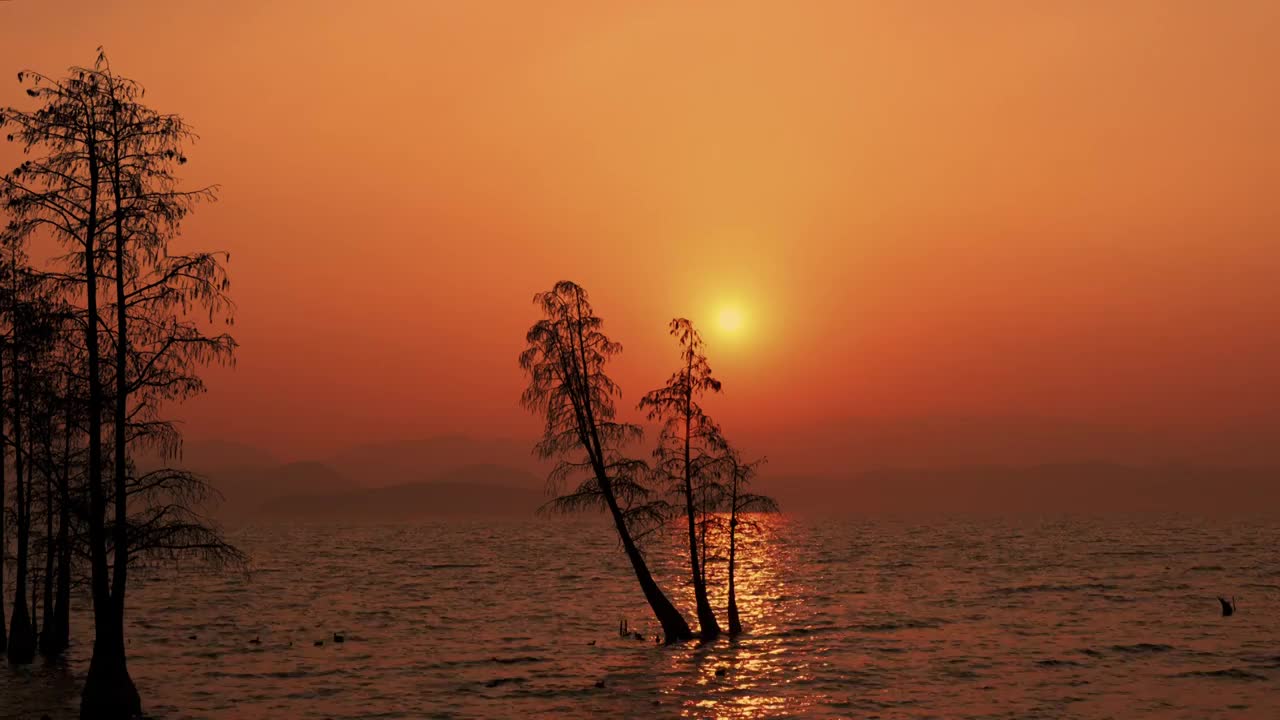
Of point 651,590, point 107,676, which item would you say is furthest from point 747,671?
point 107,676

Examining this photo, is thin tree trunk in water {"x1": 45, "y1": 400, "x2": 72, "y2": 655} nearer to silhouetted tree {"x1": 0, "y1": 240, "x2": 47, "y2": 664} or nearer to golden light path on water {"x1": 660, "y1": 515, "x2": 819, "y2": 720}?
silhouetted tree {"x1": 0, "y1": 240, "x2": 47, "y2": 664}

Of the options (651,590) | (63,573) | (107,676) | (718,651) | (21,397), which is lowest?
(718,651)

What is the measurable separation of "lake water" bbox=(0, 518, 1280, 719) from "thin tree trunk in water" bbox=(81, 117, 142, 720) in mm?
5464

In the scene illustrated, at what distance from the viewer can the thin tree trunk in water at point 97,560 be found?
31297 millimetres

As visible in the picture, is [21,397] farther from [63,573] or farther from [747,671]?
[747,671]

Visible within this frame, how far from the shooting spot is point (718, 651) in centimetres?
5362

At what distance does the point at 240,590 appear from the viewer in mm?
105000

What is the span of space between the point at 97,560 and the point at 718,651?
30.3 m

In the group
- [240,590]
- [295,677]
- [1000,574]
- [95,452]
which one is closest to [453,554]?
[240,590]

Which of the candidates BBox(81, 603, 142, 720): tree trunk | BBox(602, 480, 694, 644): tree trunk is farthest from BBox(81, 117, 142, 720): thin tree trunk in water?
BBox(602, 480, 694, 644): tree trunk

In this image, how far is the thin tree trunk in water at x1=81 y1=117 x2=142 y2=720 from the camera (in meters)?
31.3

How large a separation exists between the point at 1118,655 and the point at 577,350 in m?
31.5

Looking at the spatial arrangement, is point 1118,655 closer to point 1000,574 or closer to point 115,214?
point 115,214

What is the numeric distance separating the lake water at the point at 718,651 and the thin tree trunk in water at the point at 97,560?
5.46m
